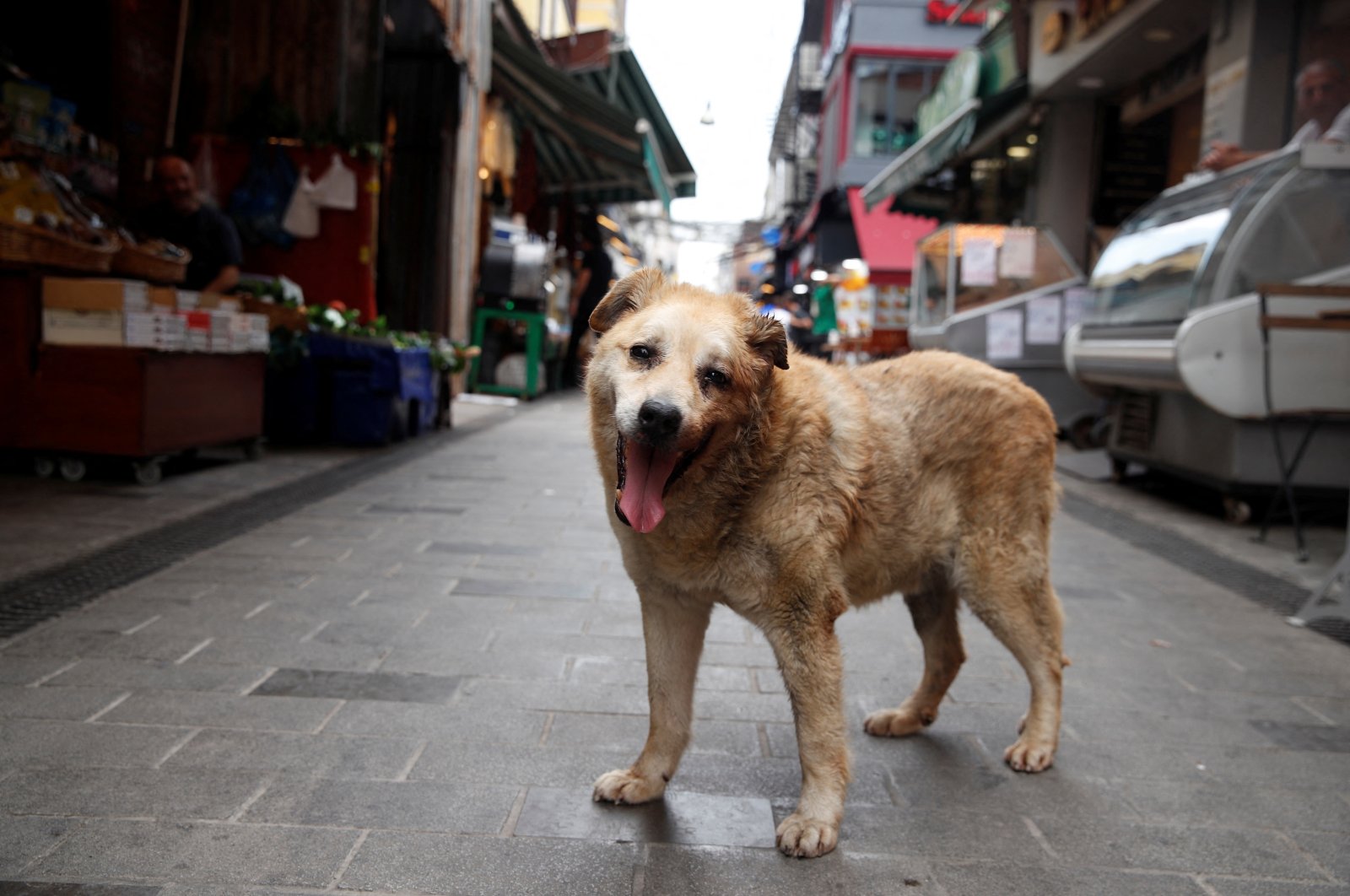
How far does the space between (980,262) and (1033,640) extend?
11477 mm

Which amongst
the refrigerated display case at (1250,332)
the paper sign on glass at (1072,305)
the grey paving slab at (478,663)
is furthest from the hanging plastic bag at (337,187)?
the paper sign on glass at (1072,305)

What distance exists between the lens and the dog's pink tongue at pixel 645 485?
8.17ft

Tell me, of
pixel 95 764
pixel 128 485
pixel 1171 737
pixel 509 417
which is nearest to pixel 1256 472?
pixel 1171 737

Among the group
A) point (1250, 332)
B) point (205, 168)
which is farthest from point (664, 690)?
point (205, 168)

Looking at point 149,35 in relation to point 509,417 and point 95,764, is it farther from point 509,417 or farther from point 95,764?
point 95,764

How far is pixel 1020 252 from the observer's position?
1323 cm

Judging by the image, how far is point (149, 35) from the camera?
9867mm

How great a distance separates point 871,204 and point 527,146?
21.9 ft

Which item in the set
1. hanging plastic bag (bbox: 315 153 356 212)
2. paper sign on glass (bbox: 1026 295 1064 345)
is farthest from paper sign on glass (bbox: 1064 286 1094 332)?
hanging plastic bag (bbox: 315 153 356 212)

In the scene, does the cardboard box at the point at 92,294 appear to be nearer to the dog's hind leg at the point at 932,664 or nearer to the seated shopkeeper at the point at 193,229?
the seated shopkeeper at the point at 193,229

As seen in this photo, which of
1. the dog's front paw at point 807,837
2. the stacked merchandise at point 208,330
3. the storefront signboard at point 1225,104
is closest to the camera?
the dog's front paw at point 807,837

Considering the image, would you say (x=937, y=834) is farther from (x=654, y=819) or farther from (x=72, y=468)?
(x=72, y=468)

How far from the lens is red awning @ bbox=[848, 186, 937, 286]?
29.6 m

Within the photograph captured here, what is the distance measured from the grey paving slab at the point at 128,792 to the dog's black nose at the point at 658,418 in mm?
1491
